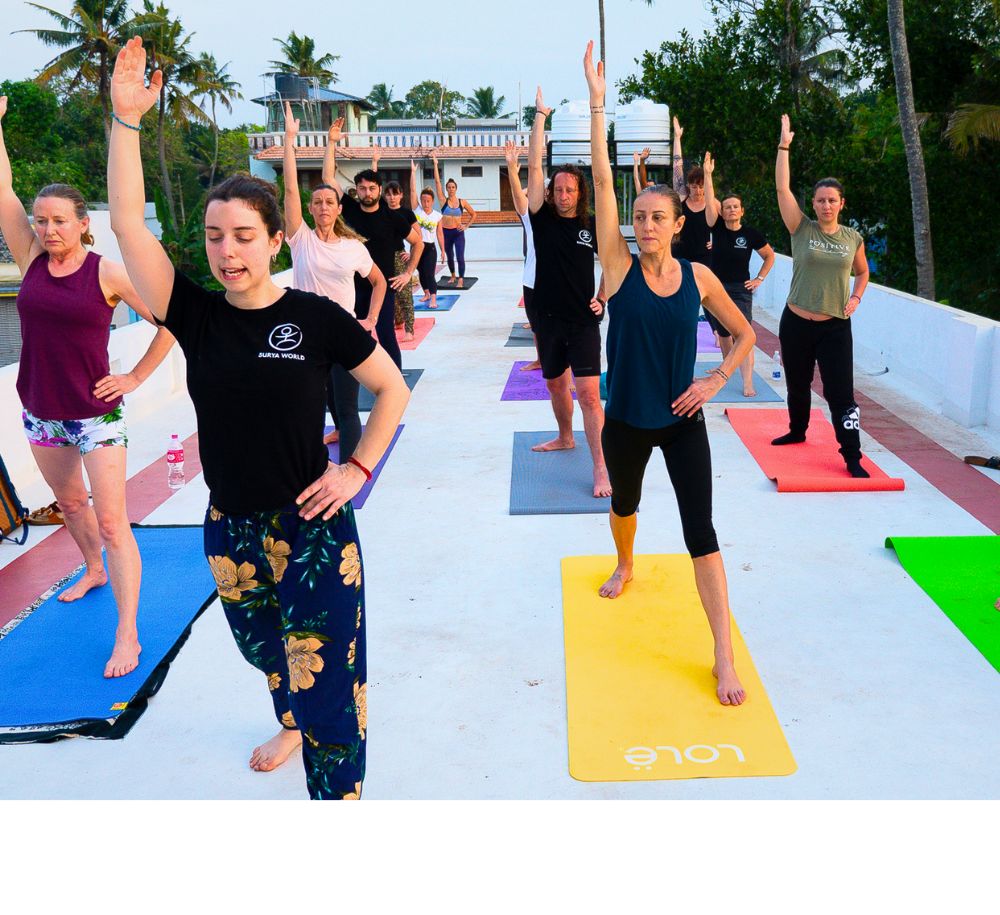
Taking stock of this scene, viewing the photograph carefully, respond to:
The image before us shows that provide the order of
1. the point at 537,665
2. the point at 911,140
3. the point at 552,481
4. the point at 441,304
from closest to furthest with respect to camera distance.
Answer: the point at 537,665
the point at 552,481
the point at 911,140
the point at 441,304

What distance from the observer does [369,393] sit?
9438mm

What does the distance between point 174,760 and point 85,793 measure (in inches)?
12.0

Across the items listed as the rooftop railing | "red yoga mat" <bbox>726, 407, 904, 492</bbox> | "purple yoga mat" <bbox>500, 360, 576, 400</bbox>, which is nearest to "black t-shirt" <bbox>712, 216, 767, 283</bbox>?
"red yoga mat" <bbox>726, 407, 904, 492</bbox>

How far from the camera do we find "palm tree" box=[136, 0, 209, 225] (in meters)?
40.9

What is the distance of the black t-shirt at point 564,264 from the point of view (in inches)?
237

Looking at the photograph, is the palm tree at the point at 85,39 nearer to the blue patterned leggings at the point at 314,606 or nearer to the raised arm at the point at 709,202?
the raised arm at the point at 709,202

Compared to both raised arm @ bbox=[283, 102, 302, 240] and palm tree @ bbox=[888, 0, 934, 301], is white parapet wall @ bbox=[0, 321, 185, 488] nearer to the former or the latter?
raised arm @ bbox=[283, 102, 302, 240]

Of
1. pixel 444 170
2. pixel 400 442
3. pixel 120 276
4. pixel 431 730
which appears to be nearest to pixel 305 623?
pixel 431 730

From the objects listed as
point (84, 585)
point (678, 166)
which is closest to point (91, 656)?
point (84, 585)

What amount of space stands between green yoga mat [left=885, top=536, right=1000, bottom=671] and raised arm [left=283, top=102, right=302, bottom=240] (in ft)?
12.2

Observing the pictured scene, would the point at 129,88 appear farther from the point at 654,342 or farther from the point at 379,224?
the point at 379,224

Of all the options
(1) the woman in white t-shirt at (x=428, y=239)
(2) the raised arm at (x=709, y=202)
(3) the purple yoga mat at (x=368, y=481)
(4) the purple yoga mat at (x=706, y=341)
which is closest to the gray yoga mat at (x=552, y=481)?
(3) the purple yoga mat at (x=368, y=481)

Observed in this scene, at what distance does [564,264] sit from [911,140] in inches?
394
